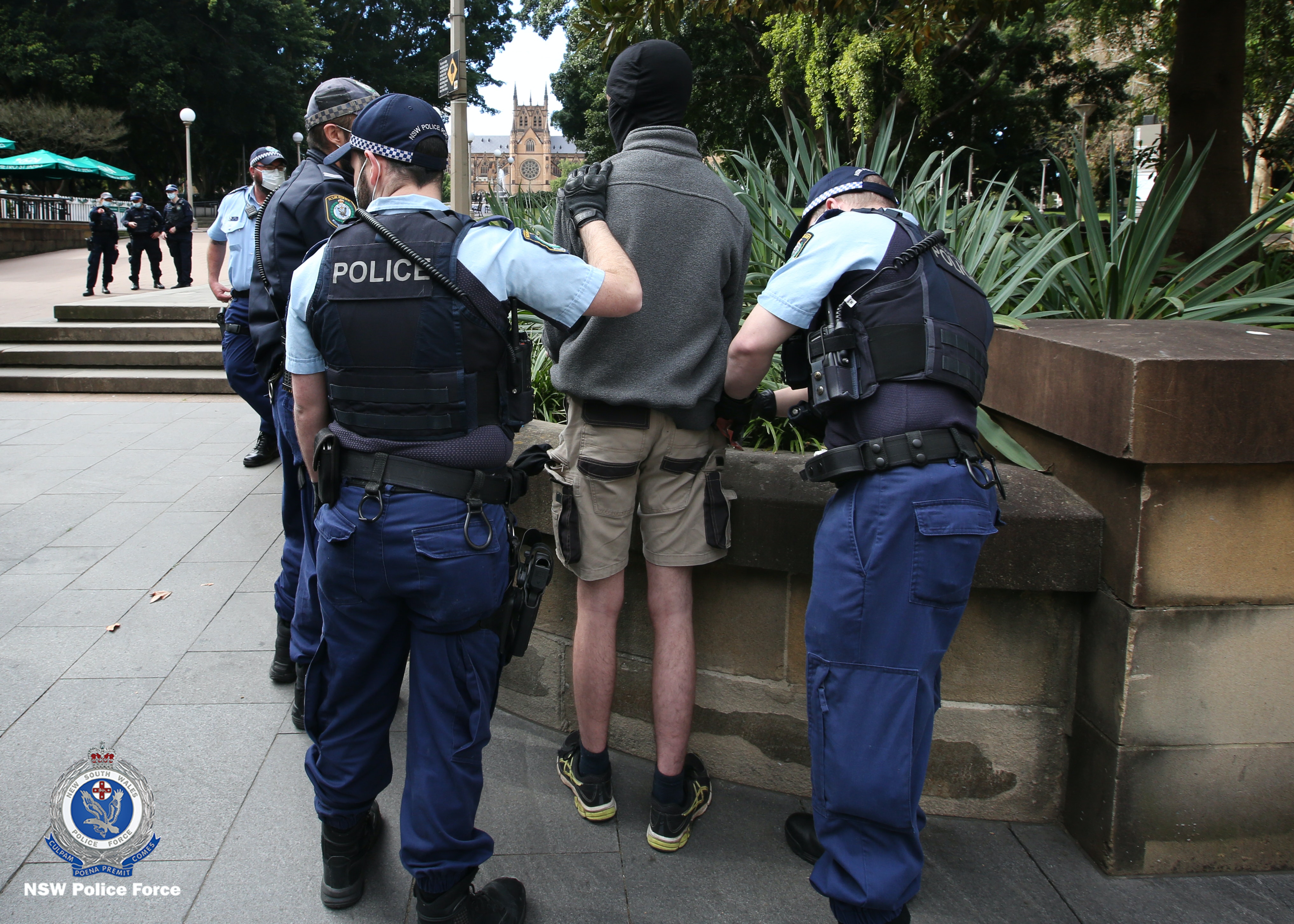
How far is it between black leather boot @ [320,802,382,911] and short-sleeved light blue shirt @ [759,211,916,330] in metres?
1.72

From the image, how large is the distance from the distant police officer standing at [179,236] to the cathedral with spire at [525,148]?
326ft

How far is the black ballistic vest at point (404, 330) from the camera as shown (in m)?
2.10

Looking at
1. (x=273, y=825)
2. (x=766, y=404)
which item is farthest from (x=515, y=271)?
(x=273, y=825)

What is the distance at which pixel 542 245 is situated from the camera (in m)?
2.21

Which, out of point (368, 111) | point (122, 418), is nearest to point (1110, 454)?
point (368, 111)

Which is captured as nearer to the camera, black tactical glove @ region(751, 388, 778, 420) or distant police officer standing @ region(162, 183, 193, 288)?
black tactical glove @ region(751, 388, 778, 420)

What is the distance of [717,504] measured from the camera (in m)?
2.65

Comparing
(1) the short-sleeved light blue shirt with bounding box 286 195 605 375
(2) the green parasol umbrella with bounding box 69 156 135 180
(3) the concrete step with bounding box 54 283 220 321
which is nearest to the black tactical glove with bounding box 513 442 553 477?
(1) the short-sleeved light blue shirt with bounding box 286 195 605 375

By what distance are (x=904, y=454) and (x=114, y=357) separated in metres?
9.77

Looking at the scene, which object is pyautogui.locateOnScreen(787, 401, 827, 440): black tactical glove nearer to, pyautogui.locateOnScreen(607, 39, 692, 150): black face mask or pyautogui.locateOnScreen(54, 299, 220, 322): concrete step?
pyautogui.locateOnScreen(607, 39, 692, 150): black face mask

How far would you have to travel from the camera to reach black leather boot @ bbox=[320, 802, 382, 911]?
235 cm

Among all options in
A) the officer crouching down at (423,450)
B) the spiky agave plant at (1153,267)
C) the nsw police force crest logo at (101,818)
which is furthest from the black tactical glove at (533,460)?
the spiky agave plant at (1153,267)

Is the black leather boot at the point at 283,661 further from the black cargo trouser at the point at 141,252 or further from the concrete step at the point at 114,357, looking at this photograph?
the black cargo trouser at the point at 141,252

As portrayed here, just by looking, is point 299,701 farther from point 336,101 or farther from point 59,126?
point 59,126
